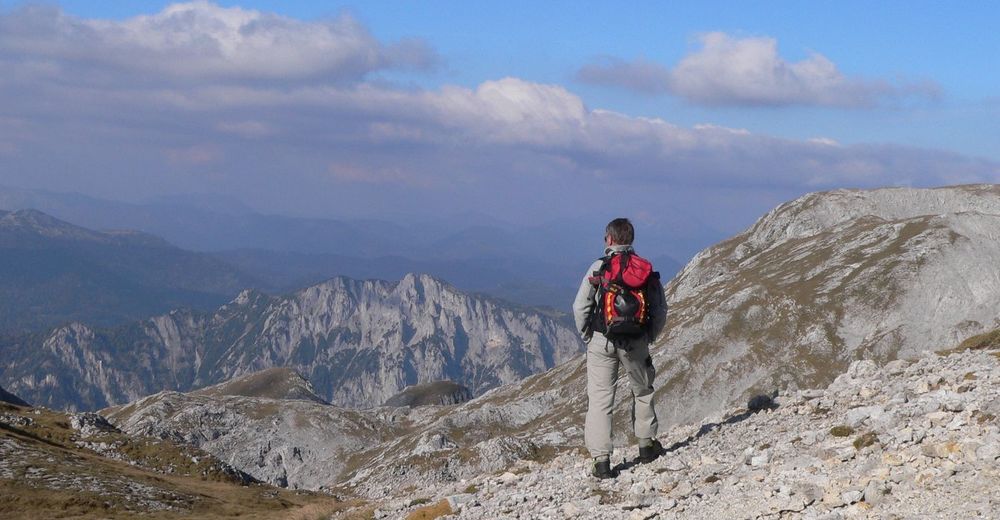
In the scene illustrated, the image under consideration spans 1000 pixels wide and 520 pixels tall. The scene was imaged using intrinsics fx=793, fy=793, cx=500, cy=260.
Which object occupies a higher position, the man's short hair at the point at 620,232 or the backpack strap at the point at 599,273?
the man's short hair at the point at 620,232

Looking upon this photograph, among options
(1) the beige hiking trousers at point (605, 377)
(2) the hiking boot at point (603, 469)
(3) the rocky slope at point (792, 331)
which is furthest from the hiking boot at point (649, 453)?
(3) the rocky slope at point (792, 331)

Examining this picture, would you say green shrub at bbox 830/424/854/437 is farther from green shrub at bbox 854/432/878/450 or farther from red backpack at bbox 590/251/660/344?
red backpack at bbox 590/251/660/344

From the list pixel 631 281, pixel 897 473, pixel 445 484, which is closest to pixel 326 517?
pixel 445 484

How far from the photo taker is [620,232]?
18797 millimetres

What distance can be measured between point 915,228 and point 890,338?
35.2m

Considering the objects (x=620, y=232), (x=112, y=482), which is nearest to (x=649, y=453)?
(x=620, y=232)

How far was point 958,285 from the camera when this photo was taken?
152750 millimetres

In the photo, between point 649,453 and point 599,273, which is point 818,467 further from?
point 599,273

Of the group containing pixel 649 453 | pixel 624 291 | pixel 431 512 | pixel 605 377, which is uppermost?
pixel 624 291

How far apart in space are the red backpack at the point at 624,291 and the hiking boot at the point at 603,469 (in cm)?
327

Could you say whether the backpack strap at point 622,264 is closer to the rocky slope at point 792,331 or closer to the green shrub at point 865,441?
the green shrub at point 865,441

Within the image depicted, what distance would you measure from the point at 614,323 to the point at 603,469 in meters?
3.84

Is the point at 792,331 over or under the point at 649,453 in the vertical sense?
under

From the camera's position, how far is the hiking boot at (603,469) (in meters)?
19.5
